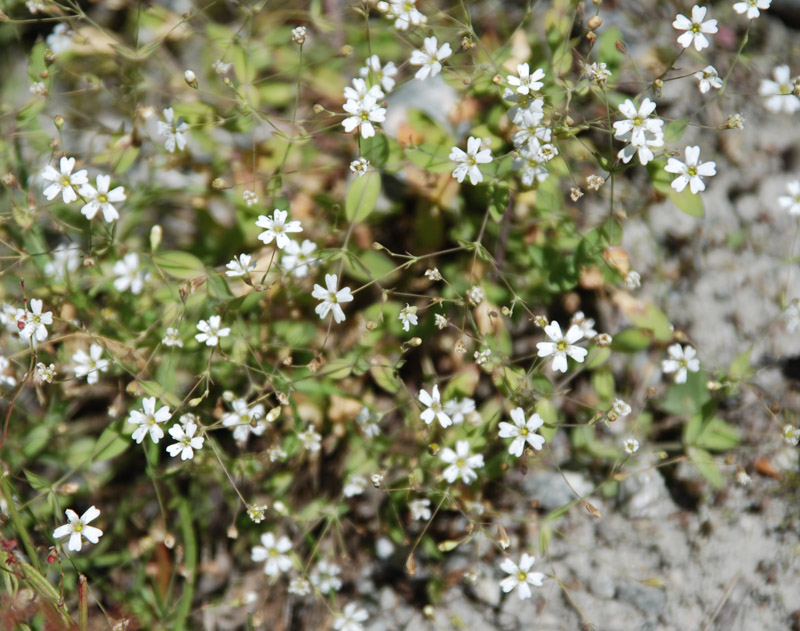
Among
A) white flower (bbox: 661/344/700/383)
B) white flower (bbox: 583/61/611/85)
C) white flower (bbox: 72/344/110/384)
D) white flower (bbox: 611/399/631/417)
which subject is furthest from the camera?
white flower (bbox: 661/344/700/383)

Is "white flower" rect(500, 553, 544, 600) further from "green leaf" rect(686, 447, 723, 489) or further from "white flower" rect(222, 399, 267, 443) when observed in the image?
"white flower" rect(222, 399, 267, 443)

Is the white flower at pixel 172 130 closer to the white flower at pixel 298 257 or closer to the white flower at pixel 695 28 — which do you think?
the white flower at pixel 298 257

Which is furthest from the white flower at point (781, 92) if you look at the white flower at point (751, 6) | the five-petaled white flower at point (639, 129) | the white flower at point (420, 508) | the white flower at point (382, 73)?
the white flower at point (420, 508)

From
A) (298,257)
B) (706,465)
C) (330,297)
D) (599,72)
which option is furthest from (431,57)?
(706,465)

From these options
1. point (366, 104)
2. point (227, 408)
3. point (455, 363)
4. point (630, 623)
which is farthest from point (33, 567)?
point (630, 623)

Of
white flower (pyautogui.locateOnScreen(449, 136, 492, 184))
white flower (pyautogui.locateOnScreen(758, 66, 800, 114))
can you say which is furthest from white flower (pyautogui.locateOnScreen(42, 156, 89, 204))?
white flower (pyautogui.locateOnScreen(758, 66, 800, 114))

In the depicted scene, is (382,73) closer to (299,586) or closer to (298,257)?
(298,257)
